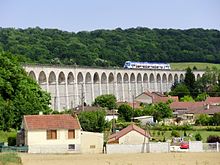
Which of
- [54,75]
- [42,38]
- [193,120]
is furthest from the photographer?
[42,38]

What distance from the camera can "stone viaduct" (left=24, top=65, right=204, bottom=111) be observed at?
8017 cm

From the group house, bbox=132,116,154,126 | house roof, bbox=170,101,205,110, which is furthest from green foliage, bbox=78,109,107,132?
house roof, bbox=170,101,205,110

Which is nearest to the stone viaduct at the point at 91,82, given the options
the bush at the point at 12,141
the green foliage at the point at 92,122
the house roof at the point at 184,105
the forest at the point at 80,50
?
the house roof at the point at 184,105

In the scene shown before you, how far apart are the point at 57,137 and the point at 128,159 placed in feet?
23.8

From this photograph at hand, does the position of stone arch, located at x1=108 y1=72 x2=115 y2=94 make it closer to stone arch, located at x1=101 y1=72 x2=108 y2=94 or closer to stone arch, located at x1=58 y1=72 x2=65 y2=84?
stone arch, located at x1=101 y1=72 x2=108 y2=94

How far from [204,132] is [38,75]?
100.0 feet

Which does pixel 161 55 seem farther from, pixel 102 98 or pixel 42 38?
pixel 102 98

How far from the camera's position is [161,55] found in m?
192

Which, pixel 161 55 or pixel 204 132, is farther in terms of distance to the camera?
pixel 161 55

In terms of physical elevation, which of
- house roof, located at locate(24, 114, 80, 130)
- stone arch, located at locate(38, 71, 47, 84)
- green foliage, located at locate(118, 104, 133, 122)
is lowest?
green foliage, located at locate(118, 104, 133, 122)

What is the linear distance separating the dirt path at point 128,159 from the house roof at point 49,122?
123 inches

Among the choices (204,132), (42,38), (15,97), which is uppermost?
(42,38)

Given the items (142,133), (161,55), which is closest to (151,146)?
(142,133)

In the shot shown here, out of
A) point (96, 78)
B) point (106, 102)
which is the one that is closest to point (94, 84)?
point (96, 78)
